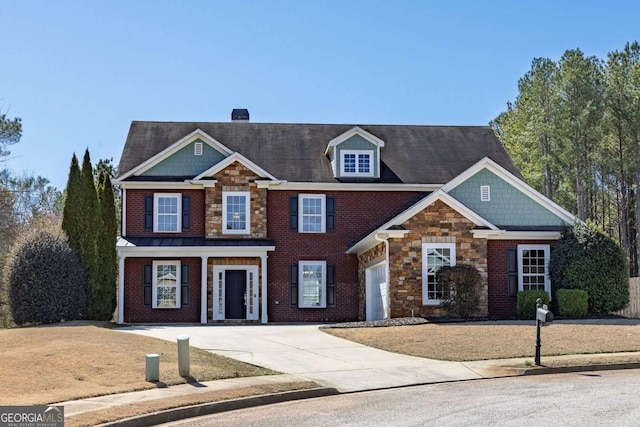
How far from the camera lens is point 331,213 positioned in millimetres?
32406

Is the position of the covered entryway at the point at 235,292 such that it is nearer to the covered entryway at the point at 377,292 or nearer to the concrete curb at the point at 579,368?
the covered entryway at the point at 377,292

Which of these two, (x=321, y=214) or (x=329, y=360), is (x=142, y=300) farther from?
(x=329, y=360)

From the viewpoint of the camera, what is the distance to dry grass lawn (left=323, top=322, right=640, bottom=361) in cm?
1928

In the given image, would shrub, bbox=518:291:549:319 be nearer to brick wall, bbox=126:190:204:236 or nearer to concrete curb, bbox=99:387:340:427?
brick wall, bbox=126:190:204:236

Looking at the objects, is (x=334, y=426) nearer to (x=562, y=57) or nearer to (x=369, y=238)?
(x=369, y=238)

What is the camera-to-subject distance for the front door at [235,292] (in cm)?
3133

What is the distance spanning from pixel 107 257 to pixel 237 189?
5.38 metres

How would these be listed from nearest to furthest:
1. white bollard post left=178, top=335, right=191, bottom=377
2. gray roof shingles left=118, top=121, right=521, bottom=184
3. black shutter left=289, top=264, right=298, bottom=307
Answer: white bollard post left=178, top=335, right=191, bottom=377 < black shutter left=289, top=264, right=298, bottom=307 < gray roof shingles left=118, top=121, right=521, bottom=184

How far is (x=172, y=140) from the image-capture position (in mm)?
34750

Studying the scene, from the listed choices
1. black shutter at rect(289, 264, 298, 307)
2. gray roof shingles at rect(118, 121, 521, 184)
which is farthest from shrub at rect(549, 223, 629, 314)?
black shutter at rect(289, 264, 298, 307)

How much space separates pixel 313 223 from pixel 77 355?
16.3 m

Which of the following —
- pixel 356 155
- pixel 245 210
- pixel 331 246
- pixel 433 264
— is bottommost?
pixel 433 264

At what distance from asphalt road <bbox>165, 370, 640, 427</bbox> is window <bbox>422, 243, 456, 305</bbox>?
1100cm

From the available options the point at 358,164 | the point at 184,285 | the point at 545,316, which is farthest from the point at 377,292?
the point at 545,316
